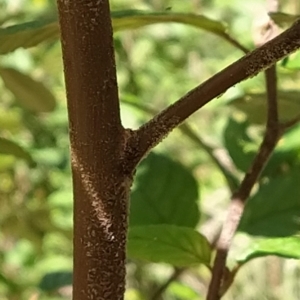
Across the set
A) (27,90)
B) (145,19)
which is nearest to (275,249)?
(145,19)

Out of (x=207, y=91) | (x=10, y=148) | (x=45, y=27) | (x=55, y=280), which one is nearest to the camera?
(x=207, y=91)

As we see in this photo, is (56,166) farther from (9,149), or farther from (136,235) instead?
(136,235)

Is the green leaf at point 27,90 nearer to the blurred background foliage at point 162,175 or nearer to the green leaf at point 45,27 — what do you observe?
the blurred background foliage at point 162,175

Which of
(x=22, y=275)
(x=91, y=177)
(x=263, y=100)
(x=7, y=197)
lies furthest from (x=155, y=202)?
(x=22, y=275)

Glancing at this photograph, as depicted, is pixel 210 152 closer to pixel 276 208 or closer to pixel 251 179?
pixel 276 208

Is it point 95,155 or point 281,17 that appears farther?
point 281,17

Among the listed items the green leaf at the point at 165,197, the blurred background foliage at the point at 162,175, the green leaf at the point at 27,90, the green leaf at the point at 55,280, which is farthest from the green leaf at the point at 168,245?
the green leaf at the point at 55,280

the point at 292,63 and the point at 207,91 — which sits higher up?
the point at 292,63
